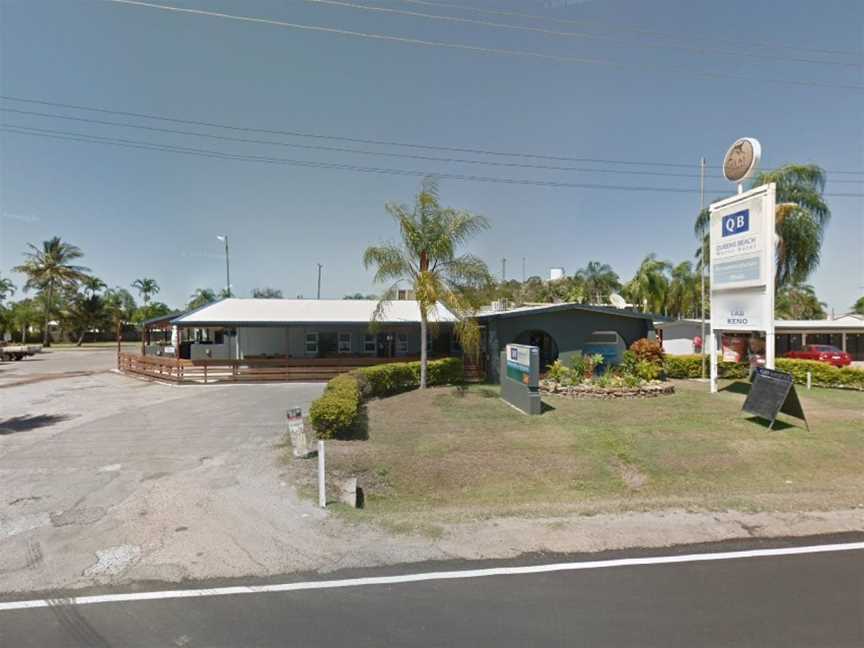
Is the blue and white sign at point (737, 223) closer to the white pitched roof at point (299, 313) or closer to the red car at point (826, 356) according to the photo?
the white pitched roof at point (299, 313)

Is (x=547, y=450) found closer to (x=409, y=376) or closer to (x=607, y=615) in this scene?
(x=607, y=615)

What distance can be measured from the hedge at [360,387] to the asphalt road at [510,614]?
16.1 feet

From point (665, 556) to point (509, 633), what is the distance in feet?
6.96

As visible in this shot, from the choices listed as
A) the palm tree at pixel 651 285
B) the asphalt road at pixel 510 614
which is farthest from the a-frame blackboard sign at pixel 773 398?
the palm tree at pixel 651 285

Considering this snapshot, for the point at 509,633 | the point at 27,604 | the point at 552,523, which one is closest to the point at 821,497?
the point at 552,523

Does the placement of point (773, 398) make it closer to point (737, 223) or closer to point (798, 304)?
point (737, 223)

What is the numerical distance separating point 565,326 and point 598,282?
3322 cm

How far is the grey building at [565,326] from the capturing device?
17.4m

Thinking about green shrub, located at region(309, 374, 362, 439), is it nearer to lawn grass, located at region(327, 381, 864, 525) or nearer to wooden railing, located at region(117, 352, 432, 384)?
lawn grass, located at region(327, 381, 864, 525)

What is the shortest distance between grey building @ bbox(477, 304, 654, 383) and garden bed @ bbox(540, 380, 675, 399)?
12.5ft

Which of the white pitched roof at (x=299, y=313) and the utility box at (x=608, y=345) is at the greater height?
the white pitched roof at (x=299, y=313)

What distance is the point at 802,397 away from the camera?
13617mm

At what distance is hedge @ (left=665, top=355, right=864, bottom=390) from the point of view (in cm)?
1533

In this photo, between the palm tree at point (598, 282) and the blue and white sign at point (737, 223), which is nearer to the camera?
the blue and white sign at point (737, 223)
